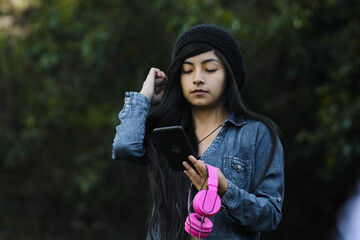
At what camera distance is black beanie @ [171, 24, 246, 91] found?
202cm

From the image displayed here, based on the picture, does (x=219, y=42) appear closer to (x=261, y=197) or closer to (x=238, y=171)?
(x=238, y=171)

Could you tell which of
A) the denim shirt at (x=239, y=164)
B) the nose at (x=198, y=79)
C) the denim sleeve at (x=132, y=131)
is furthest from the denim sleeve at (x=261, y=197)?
the denim sleeve at (x=132, y=131)

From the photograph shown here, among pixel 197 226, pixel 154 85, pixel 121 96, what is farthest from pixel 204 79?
pixel 121 96

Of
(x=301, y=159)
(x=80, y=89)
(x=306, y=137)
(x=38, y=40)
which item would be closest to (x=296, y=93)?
(x=301, y=159)

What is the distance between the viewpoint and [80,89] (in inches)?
205

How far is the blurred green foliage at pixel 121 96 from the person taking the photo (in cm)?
467

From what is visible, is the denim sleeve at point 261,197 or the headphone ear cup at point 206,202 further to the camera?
the denim sleeve at point 261,197

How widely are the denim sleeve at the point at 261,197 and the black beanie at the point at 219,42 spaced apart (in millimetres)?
271

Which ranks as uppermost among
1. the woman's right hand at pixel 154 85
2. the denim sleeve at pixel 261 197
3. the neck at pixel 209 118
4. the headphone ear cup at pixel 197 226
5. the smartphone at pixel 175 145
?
the woman's right hand at pixel 154 85

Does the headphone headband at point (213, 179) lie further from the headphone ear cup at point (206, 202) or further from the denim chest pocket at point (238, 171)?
the denim chest pocket at point (238, 171)

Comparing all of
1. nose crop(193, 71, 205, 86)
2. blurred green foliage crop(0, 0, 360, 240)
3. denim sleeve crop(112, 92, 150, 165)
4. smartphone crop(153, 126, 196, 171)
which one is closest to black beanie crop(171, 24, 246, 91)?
nose crop(193, 71, 205, 86)

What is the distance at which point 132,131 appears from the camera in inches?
78.8

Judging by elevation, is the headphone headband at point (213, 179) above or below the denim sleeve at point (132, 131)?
below

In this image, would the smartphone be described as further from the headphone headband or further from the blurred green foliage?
the blurred green foliage
